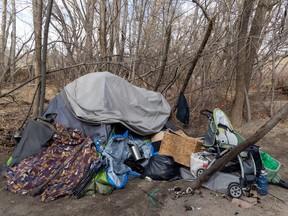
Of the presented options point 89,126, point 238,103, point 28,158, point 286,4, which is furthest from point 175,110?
point 286,4

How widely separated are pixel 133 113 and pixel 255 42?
14.1 feet

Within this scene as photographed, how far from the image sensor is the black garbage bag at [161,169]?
417cm

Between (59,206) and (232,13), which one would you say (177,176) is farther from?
(232,13)

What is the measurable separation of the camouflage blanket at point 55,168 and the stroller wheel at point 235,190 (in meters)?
2.05

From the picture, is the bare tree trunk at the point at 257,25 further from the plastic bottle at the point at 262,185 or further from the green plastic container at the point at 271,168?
the plastic bottle at the point at 262,185

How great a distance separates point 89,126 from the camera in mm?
4414

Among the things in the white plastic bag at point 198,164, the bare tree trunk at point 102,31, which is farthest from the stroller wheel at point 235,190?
Answer: the bare tree trunk at point 102,31

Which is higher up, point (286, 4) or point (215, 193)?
point (286, 4)

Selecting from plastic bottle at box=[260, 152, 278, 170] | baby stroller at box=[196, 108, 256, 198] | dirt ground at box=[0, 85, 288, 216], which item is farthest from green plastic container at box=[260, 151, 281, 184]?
baby stroller at box=[196, 108, 256, 198]

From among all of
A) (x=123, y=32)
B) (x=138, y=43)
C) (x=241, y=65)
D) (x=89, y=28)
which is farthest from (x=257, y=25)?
(x=89, y=28)

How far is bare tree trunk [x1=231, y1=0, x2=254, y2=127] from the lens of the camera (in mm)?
6965

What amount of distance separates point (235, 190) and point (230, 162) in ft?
1.52

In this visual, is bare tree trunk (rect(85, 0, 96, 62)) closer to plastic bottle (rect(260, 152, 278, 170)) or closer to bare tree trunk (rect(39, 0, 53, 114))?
bare tree trunk (rect(39, 0, 53, 114))

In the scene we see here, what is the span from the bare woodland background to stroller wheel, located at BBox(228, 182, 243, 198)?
3393mm
